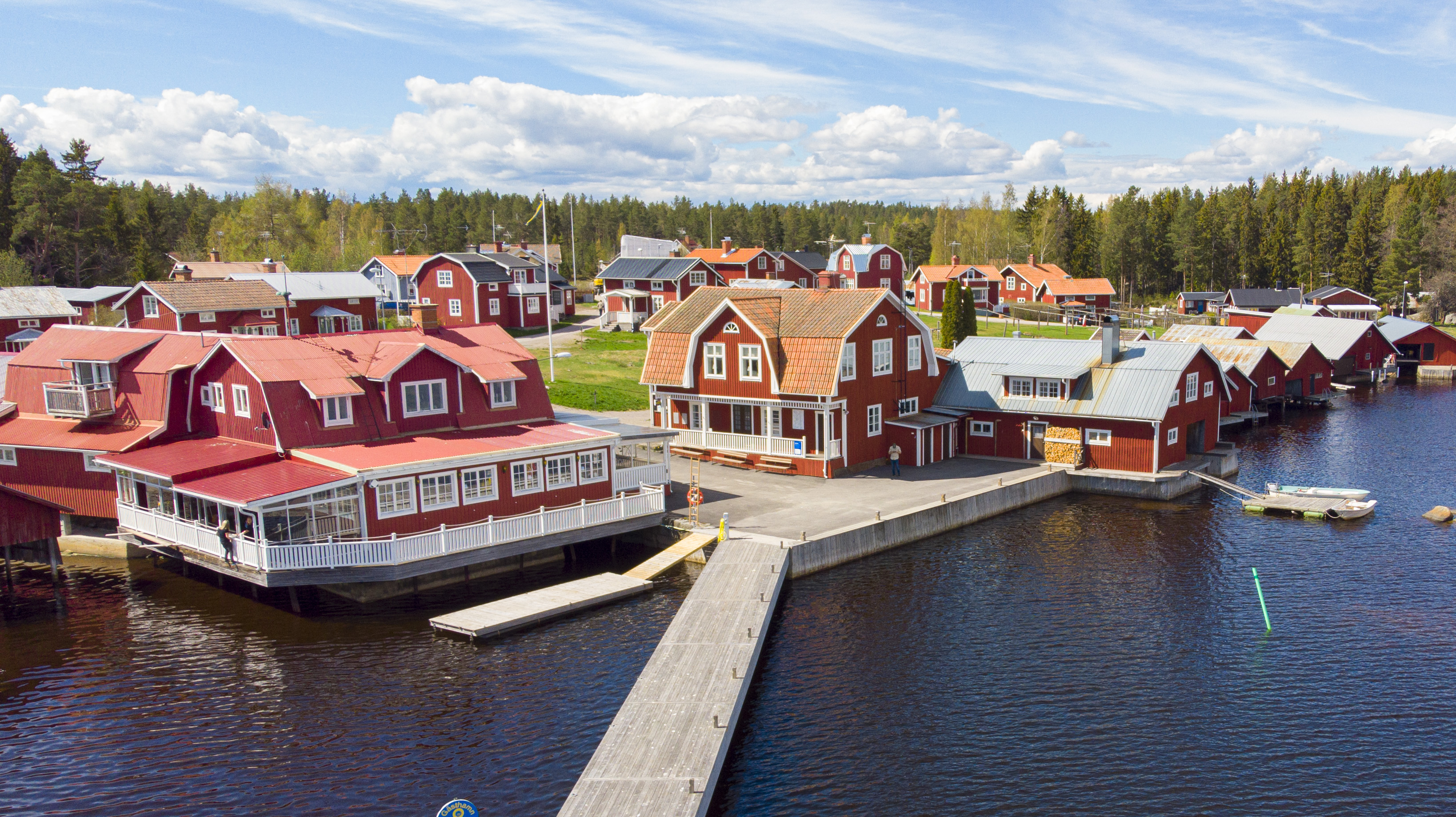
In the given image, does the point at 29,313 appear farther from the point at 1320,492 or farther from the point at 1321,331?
the point at 1321,331

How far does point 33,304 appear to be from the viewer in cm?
6406

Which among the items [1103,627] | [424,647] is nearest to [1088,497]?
[1103,627]

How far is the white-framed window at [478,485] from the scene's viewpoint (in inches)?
1247

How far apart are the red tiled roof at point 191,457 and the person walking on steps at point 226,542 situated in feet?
9.99

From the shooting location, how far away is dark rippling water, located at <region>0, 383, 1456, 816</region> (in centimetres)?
2020

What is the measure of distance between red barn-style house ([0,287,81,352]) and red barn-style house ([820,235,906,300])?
6496cm

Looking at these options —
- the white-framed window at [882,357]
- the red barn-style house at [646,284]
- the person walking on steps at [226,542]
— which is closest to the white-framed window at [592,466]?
the person walking on steps at [226,542]

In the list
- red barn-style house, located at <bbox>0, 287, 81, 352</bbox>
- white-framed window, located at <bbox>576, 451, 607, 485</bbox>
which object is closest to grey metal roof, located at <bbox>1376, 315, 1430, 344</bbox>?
white-framed window, located at <bbox>576, 451, 607, 485</bbox>

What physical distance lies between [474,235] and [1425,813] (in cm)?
17038

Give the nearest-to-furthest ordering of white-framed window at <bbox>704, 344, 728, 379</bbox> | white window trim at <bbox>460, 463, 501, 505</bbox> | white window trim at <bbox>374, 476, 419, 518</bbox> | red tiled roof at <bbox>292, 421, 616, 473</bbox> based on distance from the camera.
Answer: white window trim at <bbox>374, 476, 419, 518</bbox> < red tiled roof at <bbox>292, 421, 616, 473</bbox> < white window trim at <bbox>460, 463, 501, 505</bbox> < white-framed window at <bbox>704, 344, 728, 379</bbox>

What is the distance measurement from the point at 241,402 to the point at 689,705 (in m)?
21.4

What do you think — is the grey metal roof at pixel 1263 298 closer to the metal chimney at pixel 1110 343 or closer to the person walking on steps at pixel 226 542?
the metal chimney at pixel 1110 343

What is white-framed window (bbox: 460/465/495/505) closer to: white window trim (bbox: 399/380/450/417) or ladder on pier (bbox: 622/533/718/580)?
white window trim (bbox: 399/380/450/417)

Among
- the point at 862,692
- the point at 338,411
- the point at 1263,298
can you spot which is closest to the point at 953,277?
the point at 1263,298
